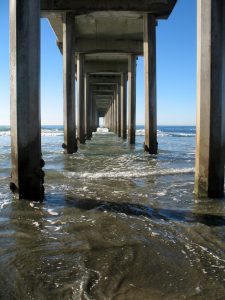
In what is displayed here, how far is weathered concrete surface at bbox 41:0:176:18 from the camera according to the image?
14641mm

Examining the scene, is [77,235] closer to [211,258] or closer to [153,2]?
[211,258]

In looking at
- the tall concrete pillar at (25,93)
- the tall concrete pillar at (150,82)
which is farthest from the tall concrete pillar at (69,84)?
the tall concrete pillar at (25,93)

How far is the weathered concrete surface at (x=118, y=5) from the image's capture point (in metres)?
14.6

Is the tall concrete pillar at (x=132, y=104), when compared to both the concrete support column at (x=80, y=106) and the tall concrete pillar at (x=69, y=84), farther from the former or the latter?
the tall concrete pillar at (x=69, y=84)

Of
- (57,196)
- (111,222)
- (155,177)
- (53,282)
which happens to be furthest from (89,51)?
(53,282)

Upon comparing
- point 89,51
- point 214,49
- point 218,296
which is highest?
point 89,51

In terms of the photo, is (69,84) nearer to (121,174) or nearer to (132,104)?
(121,174)

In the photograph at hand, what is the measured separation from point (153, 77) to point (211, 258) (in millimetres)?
11836

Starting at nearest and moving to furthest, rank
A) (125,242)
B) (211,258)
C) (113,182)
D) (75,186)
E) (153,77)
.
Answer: (211,258) < (125,242) < (75,186) < (113,182) < (153,77)

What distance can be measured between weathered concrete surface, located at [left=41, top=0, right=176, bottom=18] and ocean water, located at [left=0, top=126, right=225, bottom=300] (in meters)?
10.2

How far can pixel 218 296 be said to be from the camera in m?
2.66

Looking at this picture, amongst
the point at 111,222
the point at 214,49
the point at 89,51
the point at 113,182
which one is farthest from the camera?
the point at 89,51

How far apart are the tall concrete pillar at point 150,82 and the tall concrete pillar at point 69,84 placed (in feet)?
9.87

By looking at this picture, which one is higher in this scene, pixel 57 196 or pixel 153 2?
pixel 153 2
